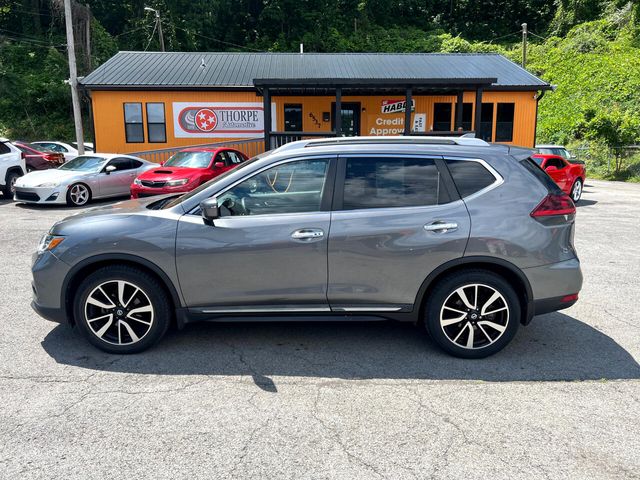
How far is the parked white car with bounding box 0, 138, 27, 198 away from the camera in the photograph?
14.1 m

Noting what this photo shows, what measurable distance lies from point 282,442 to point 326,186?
200 centimetres

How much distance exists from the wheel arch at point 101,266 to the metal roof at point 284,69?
15.6m

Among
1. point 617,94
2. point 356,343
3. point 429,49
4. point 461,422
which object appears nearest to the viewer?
point 461,422

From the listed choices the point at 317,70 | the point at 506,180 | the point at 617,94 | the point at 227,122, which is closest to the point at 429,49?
the point at 617,94

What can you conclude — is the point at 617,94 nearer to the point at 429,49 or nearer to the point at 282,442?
the point at 429,49

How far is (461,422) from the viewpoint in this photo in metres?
3.29

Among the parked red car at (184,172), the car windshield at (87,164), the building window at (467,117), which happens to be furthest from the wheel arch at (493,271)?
the building window at (467,117)

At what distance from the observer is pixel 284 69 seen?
867 inches

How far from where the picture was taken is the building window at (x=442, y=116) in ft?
70.7

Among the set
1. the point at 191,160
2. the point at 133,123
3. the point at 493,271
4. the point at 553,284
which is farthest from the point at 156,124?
the point at 553,284

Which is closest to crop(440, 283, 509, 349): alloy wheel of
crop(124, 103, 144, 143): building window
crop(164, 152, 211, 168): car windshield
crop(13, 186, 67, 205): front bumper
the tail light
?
the tail light

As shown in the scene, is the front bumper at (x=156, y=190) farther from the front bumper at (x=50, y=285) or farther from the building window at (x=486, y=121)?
the building window at (x=486, y=121)

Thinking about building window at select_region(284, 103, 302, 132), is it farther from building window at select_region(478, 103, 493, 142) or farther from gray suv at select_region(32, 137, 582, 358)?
gray suv at select_region(32, 137, 582, 358)

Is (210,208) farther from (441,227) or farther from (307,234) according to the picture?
(441,227)
